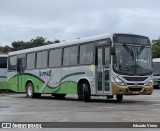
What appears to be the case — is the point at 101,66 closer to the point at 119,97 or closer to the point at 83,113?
the point at 119,97

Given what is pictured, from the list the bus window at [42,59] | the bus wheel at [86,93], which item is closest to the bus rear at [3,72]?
the bus window at [42,59]

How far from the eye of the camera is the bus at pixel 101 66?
22109mm

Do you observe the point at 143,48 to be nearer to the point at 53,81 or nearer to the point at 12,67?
the point at 53,81

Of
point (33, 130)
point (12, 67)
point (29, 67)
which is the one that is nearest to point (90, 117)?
point (33, 130)

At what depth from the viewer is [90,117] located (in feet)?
48.5

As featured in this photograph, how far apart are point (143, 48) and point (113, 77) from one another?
7.90ft

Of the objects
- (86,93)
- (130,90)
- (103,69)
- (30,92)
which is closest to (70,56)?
(86,93)

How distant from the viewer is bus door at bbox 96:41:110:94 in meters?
22.4

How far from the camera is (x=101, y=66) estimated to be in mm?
22828

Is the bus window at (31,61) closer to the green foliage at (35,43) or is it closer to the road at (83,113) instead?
the road at (83,113)

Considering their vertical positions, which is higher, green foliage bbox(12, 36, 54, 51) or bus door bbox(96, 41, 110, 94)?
green foliage bbox(12, 36, 54, 51)

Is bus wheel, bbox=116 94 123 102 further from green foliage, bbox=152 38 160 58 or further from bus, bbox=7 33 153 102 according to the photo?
green foliage, bbox=152 38 160 58

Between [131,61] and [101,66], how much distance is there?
4.92 ft

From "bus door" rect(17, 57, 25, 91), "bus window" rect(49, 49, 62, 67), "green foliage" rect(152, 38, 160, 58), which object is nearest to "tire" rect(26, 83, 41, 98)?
"bus door" rect(17, 57, 25, 91)
